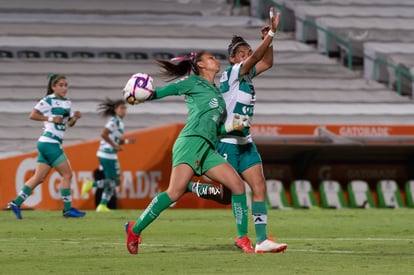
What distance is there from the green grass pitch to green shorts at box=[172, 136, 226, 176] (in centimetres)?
83

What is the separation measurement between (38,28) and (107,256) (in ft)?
69.3

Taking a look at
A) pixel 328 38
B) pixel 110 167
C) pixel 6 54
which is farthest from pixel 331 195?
pixel 6 54

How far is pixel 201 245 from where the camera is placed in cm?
1233

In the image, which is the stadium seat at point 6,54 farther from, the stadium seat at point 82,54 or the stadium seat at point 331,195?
the stadium seat at point 331,195

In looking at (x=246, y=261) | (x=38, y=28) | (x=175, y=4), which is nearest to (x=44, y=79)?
(x=38, y=28)

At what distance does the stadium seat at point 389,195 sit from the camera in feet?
80.9

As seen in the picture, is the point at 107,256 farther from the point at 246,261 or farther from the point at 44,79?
the point at 44,79

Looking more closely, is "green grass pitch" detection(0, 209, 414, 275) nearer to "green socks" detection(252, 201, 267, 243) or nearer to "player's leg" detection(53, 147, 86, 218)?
"green socks" detection(252, 201, 267, 243)

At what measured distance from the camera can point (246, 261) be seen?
395 inches

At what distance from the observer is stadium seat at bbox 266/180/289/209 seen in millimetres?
23984

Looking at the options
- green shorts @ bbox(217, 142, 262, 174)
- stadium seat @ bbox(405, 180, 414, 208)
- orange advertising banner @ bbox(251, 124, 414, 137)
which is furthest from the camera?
stadium seat @ bbox(405, 180, 414, 208)

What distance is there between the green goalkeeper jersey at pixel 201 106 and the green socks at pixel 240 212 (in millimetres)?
643

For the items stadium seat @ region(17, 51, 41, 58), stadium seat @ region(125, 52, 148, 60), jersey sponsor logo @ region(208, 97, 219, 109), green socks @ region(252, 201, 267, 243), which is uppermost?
jersey sponsor logo @ region(208, 97, 219, 109)

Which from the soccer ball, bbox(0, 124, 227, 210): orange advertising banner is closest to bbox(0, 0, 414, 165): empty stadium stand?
bbox(0, 124, 227, 210): orange advertising banner
